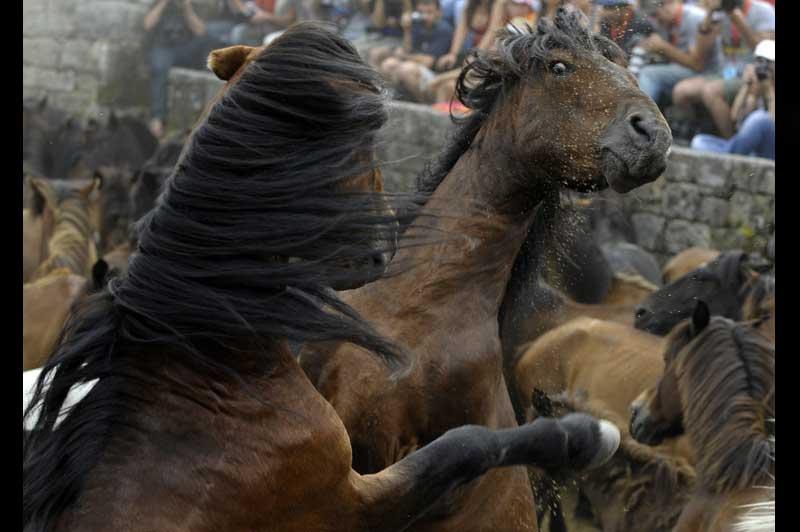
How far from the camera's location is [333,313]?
11.4 feet

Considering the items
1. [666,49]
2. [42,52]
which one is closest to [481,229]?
[666,49]

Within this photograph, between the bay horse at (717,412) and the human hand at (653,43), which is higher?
the bay horse at (717,412)

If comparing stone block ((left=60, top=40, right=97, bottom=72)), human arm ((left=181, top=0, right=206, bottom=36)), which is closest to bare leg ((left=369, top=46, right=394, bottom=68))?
human arm ((left=181, top=0, right=206, bottom=36))

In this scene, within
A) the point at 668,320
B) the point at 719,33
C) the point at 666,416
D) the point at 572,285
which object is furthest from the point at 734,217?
the point at 666,416

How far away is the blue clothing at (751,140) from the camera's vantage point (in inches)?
369

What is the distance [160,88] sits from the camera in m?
16.3

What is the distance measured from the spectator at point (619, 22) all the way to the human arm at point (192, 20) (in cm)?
1182

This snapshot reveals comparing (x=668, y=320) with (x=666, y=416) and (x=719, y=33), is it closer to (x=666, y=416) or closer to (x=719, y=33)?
(x=666, y=416)

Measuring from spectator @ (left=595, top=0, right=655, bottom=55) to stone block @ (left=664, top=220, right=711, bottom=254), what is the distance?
5.85 meters

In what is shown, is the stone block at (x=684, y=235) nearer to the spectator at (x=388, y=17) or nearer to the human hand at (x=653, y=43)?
the human hand at (x=653, y=43)

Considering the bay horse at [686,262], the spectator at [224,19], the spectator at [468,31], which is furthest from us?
the spectator at [224,19]

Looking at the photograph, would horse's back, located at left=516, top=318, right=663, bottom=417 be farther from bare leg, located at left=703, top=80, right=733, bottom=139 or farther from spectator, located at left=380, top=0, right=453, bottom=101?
spectator, located at left=380, top=0, right=453, bottom=101

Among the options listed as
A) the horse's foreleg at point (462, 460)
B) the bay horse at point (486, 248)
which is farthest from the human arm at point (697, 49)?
the horse's foreleg at point (462, 460)

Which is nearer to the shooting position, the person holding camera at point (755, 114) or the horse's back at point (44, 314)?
the horse's back at point (44, 314)
